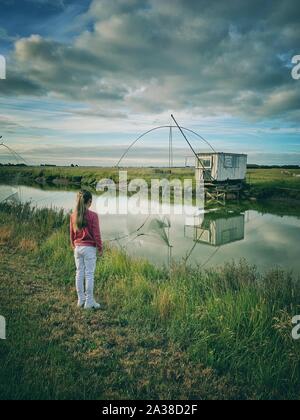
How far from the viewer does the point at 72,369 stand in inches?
124

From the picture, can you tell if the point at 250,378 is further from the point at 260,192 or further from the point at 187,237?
the point at 260,192

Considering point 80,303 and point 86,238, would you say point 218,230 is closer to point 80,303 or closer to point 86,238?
point 80,303

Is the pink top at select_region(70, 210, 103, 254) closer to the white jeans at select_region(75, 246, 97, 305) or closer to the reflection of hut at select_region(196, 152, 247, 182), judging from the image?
the white jeans at select_region(75, 246, 97, 305)

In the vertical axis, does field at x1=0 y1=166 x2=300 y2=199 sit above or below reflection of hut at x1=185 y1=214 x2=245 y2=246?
above

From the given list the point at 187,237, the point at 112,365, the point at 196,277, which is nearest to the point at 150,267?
the point at 196,277

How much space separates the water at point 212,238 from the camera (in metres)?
9.75

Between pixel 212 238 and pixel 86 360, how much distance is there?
36.8 ft

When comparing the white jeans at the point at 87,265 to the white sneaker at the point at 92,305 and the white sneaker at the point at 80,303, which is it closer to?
the white sneaker at the point at 92,305

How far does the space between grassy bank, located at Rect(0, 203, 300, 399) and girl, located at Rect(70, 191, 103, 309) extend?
16.6 inches

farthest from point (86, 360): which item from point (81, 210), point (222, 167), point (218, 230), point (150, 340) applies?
point (222, 167)

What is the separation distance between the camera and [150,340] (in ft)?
12.5

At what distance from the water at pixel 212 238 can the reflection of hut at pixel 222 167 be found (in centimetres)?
494

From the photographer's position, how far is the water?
9750mm

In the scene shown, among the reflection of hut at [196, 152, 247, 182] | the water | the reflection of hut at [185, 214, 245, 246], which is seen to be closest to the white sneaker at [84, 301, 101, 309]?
the water
